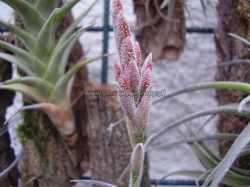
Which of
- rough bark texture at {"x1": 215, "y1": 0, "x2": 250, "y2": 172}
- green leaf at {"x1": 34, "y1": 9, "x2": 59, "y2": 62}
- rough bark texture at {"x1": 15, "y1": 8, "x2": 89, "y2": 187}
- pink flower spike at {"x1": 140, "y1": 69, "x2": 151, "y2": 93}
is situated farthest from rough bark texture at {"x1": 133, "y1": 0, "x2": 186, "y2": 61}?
pink flower spike at {"x1": 140, "y1": 69, "x2": 151, "y2": 93}

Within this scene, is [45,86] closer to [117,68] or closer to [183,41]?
[117,68]

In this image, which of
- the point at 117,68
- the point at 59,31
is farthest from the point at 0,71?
the point at 117,68

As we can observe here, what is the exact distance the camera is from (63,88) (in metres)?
0.74

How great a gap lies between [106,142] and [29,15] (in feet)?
1.33

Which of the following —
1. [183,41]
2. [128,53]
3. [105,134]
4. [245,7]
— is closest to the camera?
[128,53]

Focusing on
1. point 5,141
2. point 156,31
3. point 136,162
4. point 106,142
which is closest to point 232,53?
point 156,31

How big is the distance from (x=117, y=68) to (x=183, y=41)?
721mm

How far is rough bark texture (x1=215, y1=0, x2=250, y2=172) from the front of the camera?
682 mm

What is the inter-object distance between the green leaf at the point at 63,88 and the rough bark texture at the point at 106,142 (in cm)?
8

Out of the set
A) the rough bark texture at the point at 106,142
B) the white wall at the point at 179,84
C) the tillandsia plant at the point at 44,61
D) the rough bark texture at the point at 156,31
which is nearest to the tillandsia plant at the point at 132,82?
the tillandsia plant at the point at 44,61

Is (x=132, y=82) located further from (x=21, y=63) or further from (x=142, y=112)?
(x=21, y=63)

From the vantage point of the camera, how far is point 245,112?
447mm

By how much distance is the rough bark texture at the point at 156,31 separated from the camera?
1002 mm

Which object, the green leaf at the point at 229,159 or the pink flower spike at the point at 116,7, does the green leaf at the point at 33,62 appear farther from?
the green leaf at the point at 229,159
